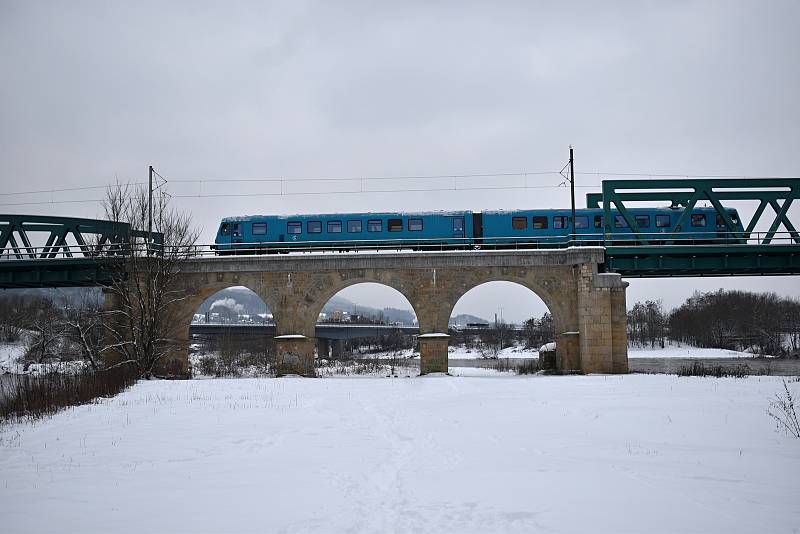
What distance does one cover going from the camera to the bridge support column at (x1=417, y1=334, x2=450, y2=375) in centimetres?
2823

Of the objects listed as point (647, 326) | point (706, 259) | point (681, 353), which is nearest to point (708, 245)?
point (706, 259)

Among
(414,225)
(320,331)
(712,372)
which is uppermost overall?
(414,225)

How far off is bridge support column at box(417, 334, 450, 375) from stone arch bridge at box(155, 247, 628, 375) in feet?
0.16

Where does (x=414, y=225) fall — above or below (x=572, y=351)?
above

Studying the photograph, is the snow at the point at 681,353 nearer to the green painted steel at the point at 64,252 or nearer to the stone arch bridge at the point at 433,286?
the stone arch bridge at the point at 433,286

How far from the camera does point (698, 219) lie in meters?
33.2

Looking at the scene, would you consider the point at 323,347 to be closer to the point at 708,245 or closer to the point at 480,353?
the point at 480,353

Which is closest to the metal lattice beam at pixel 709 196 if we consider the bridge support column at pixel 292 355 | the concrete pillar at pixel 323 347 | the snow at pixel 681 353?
the bridge support column at pixel 292 355

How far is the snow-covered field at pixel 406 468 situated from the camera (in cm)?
598

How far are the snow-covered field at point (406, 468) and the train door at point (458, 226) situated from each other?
18.6 meters

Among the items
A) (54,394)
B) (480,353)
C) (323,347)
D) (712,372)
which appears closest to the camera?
(54,394)

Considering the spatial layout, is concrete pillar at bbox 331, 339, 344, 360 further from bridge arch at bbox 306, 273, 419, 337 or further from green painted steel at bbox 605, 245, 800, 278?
green painted steel at bbox 605, 245, 800, 278

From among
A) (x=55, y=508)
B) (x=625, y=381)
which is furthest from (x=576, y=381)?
(x=55, y=508)

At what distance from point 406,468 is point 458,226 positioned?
25416mm
